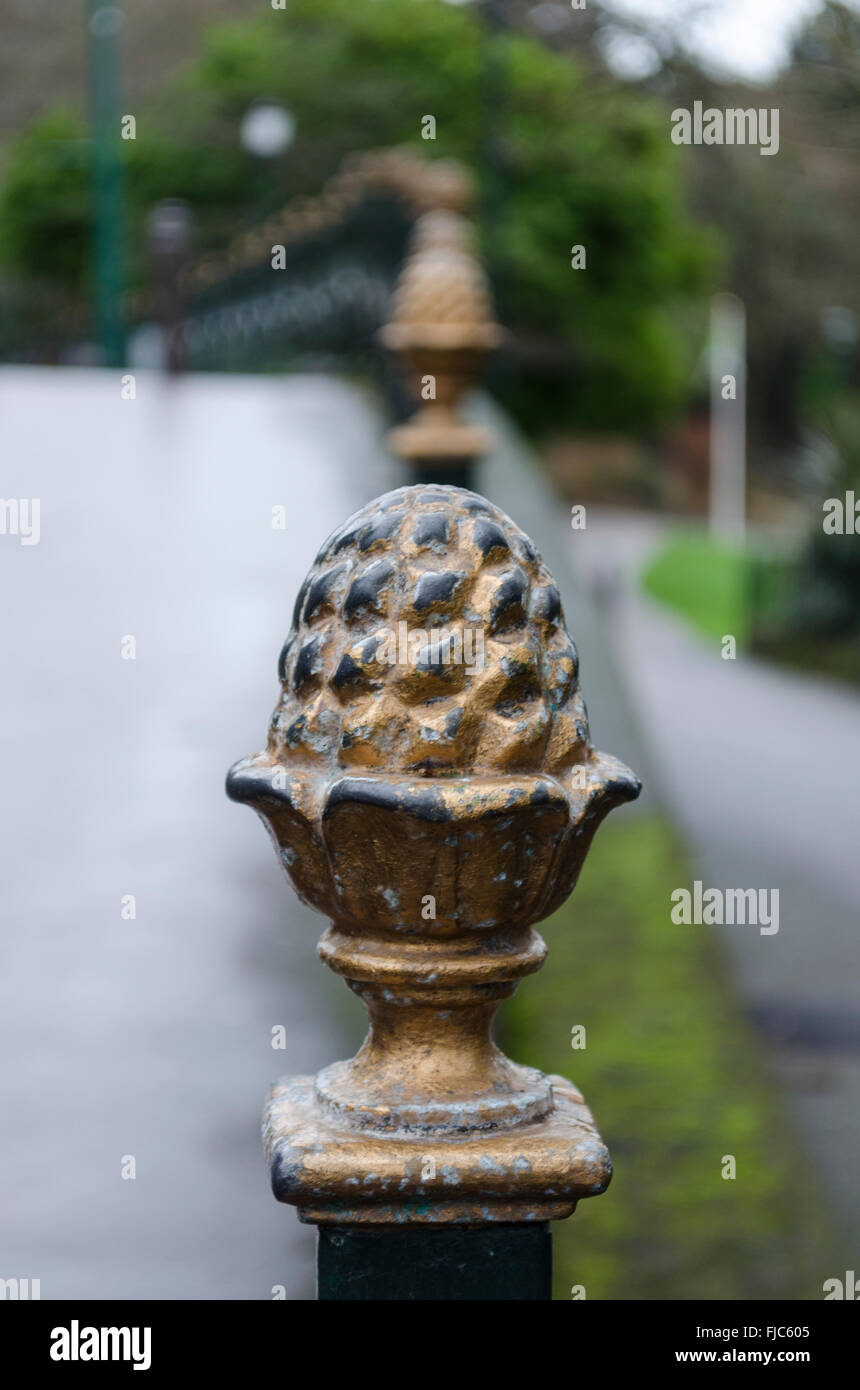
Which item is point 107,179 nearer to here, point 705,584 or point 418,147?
point 705,584

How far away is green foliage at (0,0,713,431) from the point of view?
31516mm

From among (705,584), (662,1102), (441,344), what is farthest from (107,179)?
(705,584)

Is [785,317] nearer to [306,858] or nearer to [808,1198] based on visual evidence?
[808,1198]

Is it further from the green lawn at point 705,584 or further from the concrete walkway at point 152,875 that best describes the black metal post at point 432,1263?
the green lawn at point 705,584

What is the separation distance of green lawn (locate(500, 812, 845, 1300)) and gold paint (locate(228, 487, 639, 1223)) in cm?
314

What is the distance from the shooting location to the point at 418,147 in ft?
102

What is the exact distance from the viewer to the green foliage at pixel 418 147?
3152 centimetres

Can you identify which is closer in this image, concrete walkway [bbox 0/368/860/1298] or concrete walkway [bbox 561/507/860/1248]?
concrete walkway [bbox 0/368/860/1298]

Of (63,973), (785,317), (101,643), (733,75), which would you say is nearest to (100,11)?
(733,75)

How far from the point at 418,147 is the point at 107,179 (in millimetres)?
15867

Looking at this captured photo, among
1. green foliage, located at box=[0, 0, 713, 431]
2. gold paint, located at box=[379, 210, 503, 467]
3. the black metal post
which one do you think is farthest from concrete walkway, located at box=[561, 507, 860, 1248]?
green foliage, located at box=[0, 0, 713, 431]

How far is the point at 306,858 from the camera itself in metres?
1.64

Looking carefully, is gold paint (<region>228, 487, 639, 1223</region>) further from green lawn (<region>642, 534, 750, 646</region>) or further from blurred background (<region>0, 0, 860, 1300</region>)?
green lawn (<region>642, 534, 750, 646</region>)

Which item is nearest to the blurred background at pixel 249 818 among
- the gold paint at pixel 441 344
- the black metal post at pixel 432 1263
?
the gold paint at pixel 441 344
